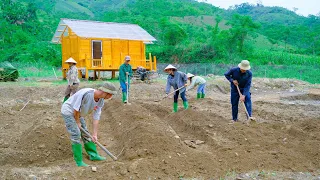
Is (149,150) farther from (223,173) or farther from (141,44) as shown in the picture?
(141,44)

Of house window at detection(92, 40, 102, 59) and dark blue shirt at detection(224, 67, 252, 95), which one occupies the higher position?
house window at detection(92, 40, 102, 59)

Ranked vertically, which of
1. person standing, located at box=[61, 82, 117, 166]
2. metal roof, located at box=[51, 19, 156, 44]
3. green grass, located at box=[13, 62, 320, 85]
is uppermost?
metal roof, located at box=[51, 19, 156, 44]

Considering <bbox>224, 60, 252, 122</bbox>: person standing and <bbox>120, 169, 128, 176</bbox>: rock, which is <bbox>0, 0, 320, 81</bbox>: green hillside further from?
<bbox>120, 169, 128, 176</bbox>: rock

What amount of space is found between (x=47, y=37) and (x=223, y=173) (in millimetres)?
42215

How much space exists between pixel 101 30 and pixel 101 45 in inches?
37.8

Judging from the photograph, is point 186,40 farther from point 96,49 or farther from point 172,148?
point 172,148

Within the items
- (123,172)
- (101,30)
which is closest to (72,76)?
(123,172)

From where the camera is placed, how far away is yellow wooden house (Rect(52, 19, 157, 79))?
2006 centimetres

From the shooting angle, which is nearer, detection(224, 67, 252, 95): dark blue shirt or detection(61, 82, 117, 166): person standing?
detection(61, 82, 117, 166): person standing

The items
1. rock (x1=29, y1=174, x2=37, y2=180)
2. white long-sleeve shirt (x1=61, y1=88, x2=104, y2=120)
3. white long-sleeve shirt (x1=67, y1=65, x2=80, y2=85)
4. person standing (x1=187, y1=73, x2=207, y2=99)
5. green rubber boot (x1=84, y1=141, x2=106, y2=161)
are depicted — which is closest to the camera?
rock (x1=29, y1=174, x2=37, y2=180)

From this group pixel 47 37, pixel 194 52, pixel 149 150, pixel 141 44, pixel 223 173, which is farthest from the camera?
pixel 47 37

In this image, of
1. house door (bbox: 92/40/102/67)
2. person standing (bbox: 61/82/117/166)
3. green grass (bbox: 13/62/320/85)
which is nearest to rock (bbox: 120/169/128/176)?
person standing (bbox: 61/82/117/166)

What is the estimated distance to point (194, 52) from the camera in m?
40.1

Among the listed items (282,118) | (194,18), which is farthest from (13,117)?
(194,18)
